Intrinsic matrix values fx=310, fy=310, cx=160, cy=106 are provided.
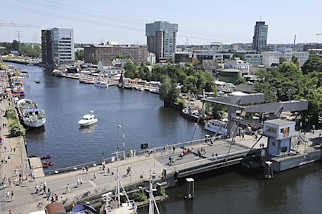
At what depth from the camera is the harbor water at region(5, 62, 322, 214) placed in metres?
29.9

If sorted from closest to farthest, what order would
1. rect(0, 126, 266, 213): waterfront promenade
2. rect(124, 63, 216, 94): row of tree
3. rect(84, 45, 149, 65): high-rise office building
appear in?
rect(0, 126, 266, 213): waterfront promenade
rect(124, 63, 216, 94): row of tree
rect(84, 45, 149, 65): high-rise office building

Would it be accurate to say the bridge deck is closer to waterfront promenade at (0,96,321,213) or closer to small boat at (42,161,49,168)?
waterfront promenade at (0,96,321,213)

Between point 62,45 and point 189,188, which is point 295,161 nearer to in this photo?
point 189,188

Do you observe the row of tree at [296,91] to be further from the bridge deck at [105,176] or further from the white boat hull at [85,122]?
the white boat hull at [85,122]

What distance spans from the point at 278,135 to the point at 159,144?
18159 millimetres

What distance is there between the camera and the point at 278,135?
3666cm

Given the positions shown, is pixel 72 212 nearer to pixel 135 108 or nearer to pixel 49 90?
pixel 135 108

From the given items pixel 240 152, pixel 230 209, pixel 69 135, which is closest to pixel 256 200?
A: pixel 230 209

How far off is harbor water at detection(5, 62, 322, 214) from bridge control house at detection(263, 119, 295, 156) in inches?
112

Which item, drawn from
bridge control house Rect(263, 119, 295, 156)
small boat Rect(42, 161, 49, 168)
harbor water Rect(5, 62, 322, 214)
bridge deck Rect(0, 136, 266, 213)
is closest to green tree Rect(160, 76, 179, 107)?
harbor water Rect(5, 62, 322, 214)

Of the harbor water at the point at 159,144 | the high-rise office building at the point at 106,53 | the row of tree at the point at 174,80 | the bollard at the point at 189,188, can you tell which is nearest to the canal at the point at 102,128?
the harbor water at the point at 159,144

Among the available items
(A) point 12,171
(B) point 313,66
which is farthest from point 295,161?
(B) point 313,66

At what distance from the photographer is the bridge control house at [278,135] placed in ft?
121

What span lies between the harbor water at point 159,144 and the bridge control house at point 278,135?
284 cm
